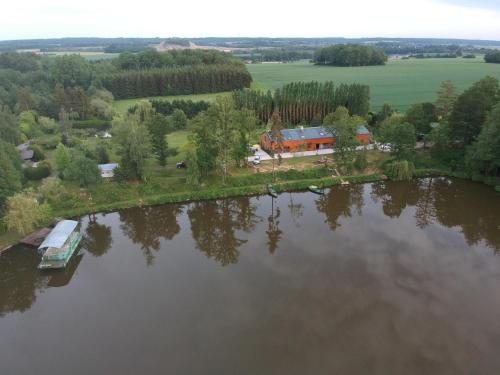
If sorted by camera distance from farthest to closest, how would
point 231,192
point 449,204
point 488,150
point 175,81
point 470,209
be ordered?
point 175,81
point 231,192
point 488,150
point 449,204
point 470,209

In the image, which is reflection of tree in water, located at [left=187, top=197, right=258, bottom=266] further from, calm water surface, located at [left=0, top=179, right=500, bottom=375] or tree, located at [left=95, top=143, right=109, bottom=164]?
tree, located at [left=95, top=143, right=109, bottom=164]

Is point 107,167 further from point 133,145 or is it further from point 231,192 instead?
point 231,192

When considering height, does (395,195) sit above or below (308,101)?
below

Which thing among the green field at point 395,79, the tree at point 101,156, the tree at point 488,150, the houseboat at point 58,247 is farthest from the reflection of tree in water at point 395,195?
the green field at point 395,79

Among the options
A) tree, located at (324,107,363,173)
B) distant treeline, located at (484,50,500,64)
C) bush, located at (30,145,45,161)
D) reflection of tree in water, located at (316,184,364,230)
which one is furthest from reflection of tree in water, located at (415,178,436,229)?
distant treeline, located at (484,50,500,64)

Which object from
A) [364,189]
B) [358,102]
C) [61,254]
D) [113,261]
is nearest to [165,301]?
[113,261]

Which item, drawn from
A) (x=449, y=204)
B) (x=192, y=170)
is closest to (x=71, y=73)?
(x=192, y=170)
